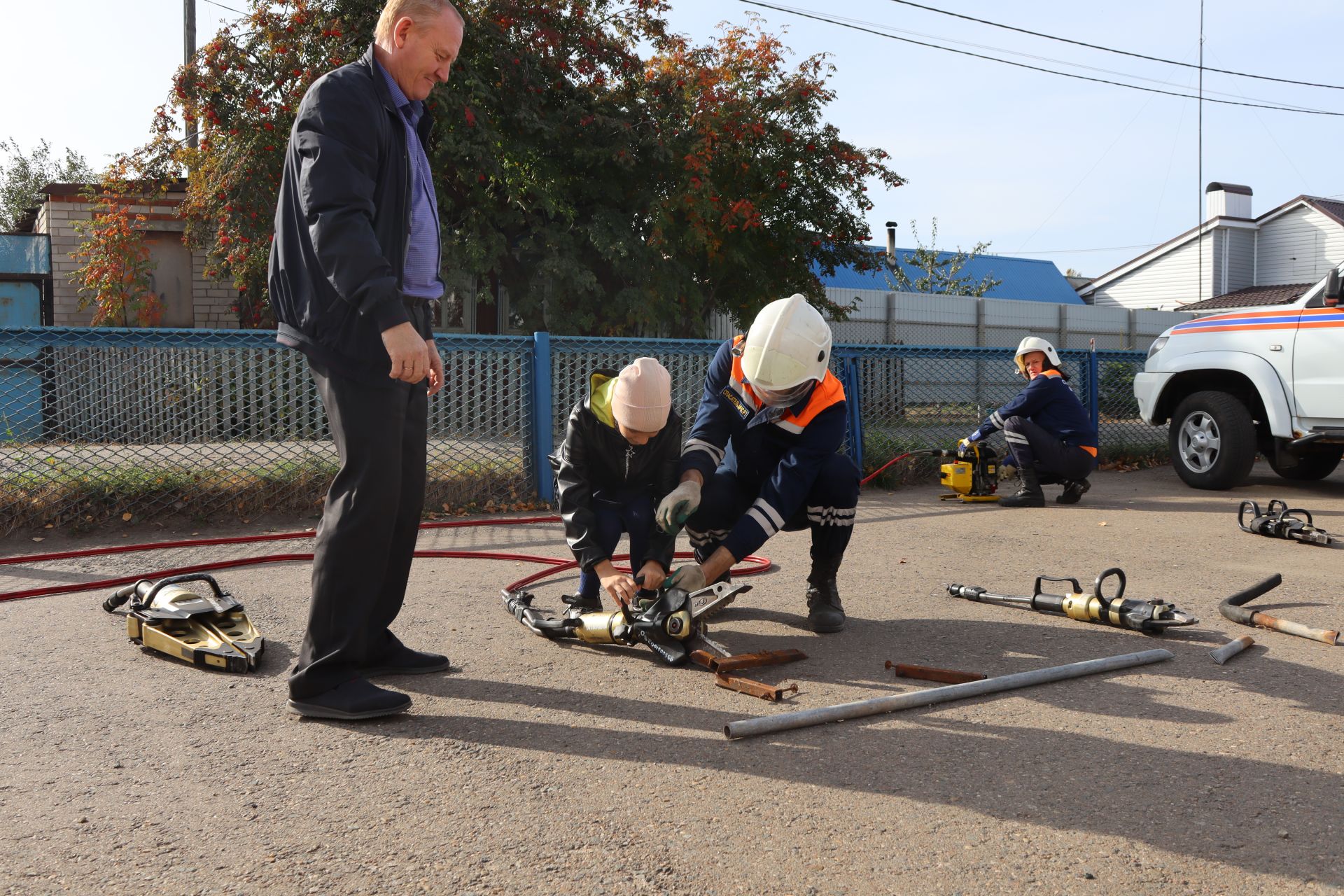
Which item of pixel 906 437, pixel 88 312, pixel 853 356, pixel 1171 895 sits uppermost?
pixel 88 312

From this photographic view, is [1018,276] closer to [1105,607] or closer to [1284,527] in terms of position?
[1284,527]

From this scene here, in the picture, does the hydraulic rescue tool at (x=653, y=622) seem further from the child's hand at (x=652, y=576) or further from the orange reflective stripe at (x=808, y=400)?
the orange reflective stripe at (x=808, y=400)

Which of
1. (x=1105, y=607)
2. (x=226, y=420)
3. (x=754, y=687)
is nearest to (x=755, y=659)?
(x=754, y=687)

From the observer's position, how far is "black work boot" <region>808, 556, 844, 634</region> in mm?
4484

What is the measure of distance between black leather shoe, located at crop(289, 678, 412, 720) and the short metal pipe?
3.07 meters

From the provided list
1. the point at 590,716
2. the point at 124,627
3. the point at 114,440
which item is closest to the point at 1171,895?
the point at 590,716

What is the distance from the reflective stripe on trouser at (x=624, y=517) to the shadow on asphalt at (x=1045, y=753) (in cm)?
72

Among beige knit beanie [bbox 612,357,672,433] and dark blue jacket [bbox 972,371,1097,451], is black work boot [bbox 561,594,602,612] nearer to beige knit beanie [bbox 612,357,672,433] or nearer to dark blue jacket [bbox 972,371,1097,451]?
beige knit beanie [bbox 612,357,672,433]

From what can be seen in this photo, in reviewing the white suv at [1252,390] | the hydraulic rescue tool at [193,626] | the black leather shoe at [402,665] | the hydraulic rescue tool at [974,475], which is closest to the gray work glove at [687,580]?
the black leather shoe at [402,665]

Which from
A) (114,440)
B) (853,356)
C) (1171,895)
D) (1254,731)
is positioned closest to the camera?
(1171,895)

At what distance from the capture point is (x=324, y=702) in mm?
3299

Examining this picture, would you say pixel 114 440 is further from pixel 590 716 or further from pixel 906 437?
pixel 906 437

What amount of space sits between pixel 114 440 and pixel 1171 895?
709 cm

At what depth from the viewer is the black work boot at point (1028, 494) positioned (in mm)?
8664
